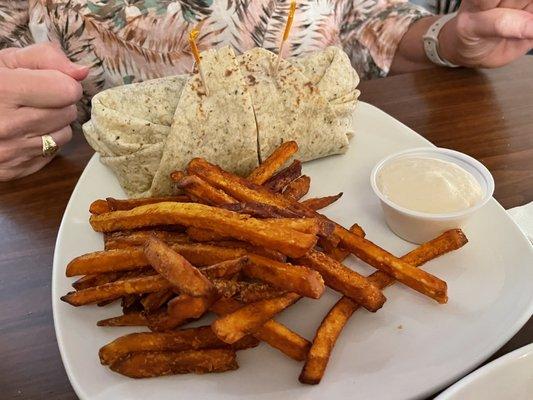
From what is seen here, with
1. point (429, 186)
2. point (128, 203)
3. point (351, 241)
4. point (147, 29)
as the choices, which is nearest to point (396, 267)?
point (351, 241)

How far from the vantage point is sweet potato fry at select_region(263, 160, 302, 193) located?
1559 mm

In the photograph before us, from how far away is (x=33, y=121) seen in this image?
72.6 inches

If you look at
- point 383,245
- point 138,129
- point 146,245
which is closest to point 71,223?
point 138,129

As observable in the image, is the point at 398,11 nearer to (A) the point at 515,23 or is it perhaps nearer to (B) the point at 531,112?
(A) the point at 515,23

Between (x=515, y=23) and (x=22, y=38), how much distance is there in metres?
1.91

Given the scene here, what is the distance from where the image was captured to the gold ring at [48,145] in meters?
1.88

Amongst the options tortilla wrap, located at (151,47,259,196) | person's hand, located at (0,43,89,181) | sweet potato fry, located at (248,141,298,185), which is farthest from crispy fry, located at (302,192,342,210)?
person's hand, located at (0,43,89,181)

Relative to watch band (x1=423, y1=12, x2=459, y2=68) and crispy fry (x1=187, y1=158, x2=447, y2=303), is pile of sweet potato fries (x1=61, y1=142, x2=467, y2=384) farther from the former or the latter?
watch band (x1=423, y1=12, x2=459, y2=68)

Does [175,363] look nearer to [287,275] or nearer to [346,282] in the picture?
[287,275]

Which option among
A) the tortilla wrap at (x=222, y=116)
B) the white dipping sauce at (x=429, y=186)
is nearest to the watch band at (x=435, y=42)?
the tortilla wrap at (x=222, y=116)

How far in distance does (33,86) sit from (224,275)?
1.05m

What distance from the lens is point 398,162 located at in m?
1.62

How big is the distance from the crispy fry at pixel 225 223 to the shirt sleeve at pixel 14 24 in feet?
4.28

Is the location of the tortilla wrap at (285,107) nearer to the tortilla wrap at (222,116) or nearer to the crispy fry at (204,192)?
the tortilla wrap at (222,116)
